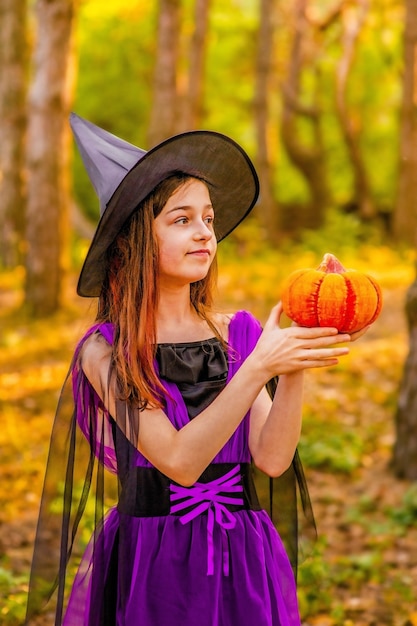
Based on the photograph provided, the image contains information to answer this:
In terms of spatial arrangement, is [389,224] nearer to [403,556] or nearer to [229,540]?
[403,556]

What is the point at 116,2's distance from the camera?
24422 mm

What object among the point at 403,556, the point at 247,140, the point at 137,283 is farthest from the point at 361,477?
the point at 247,140

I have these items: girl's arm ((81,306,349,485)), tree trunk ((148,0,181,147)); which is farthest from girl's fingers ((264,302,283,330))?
tree trunk ((148,0,181,147))

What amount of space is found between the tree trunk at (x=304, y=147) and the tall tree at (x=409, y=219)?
473 cm

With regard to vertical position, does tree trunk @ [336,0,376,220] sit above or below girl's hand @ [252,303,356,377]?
above

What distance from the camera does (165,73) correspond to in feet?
Result: 49.4

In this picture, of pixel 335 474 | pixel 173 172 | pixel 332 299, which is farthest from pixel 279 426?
pixel 335 474

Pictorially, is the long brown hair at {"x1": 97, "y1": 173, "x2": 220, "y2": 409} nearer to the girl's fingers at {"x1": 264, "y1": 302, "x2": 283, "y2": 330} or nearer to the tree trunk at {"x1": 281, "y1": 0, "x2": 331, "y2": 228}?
the girl's fingers at {"x1": 264, "y1": 302, "x2": 283, "y2": 330}

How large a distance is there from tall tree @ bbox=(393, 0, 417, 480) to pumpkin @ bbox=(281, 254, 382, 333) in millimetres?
3833

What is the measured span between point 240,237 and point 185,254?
16.4m

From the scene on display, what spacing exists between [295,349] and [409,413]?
4163 mm

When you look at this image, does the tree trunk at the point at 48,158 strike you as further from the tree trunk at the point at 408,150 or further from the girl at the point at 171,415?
the girl at the point at 171,415

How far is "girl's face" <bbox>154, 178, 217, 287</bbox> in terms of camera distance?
2.52 m

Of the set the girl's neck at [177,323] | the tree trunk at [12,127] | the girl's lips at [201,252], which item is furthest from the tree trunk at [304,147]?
the girl's lips at [201,252]
